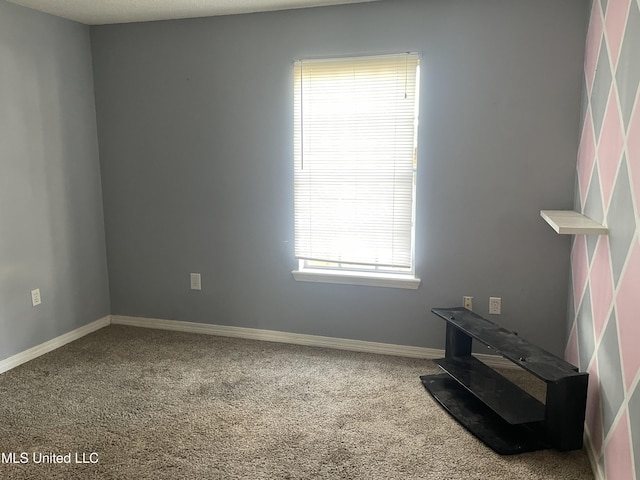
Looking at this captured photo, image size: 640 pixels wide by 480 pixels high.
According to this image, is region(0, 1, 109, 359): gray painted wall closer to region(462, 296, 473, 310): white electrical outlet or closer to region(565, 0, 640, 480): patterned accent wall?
region(462, 296, 473, 310): white electrical outlet

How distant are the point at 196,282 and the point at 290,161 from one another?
120cm

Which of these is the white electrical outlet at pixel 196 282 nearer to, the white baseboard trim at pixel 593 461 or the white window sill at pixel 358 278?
the white window sill at pixel 358 278

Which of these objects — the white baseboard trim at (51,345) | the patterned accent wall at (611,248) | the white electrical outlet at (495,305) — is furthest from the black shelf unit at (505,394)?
the white baseboard trim at (51,345)

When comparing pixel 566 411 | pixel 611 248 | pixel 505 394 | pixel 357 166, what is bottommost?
pixel 505 394

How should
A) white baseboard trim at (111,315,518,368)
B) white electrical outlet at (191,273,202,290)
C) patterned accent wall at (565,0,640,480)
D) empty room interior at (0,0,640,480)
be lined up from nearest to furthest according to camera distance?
patterned accent wall at (565,0,640,480) < empty room interior at (0,0,640,480) < white baseboard trim at (111,315,518,368) < white electrical outlet at (191,273,202,290)

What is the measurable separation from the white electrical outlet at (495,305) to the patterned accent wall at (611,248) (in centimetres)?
50

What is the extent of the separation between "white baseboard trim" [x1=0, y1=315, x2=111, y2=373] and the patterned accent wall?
3326 millimetres

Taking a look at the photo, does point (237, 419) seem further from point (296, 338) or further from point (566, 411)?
point (566, 411)

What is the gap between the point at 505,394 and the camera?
2.59m

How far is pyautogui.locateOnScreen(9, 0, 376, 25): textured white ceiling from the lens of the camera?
3113 mm

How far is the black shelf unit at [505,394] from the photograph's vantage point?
87.4 inches

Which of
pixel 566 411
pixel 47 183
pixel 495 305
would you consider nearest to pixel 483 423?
pixel 566 411

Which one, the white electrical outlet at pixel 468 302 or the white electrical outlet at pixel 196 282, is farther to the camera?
the white electrical outlet at pixel 196 282

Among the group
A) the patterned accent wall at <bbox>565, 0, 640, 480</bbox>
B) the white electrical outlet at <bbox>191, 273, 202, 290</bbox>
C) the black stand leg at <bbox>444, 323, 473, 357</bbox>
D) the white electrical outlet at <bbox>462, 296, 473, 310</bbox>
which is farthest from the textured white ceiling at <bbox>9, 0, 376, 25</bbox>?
the black stand leg at <bbox>444, 323, 473, 357</bbox>
